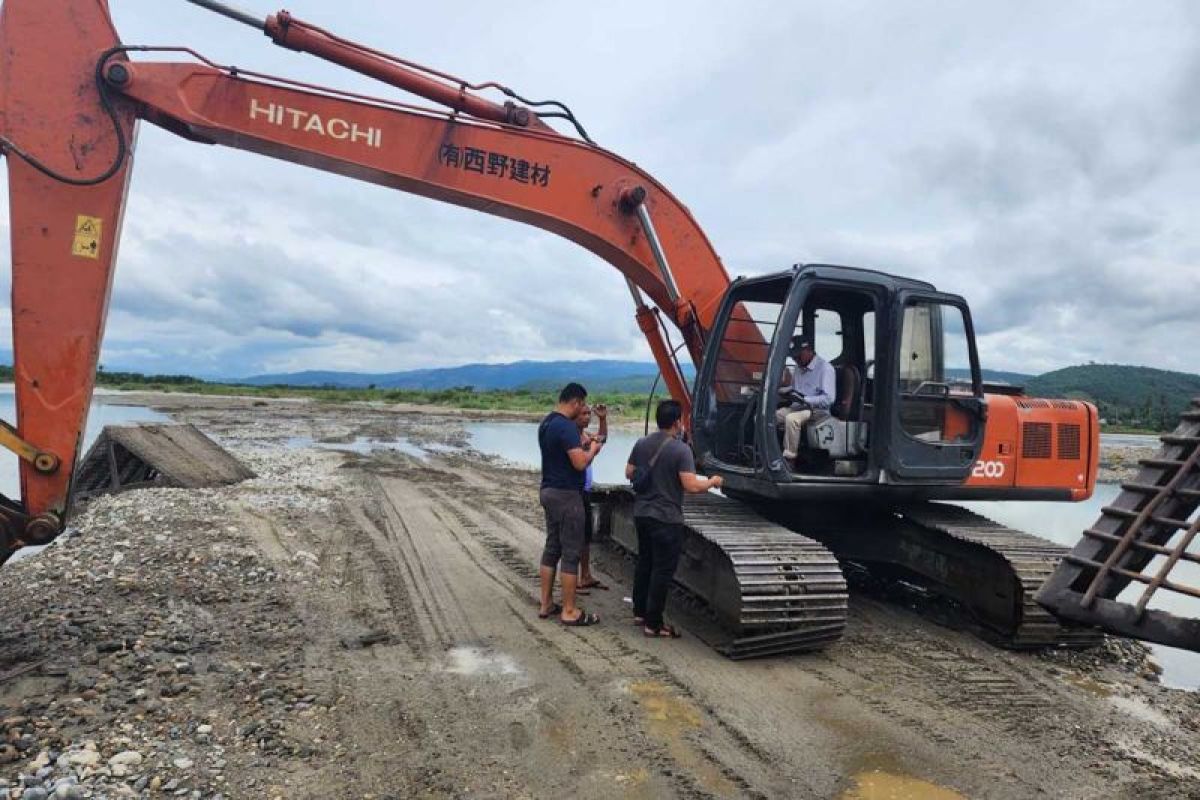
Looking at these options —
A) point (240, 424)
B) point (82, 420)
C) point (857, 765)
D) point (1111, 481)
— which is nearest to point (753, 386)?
point (857, 765)

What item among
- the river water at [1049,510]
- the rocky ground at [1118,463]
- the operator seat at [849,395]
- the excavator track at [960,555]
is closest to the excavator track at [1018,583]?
the excavator track at [960,555]

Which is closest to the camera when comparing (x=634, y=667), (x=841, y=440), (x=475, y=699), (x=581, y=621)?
(x=475, y=699)

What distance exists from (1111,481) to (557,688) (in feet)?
53.5

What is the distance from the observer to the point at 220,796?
3484 millimetres

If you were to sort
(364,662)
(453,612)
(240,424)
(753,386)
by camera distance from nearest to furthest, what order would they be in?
1. (364,662)
2. (453,612)
3. (753,386)
4. (240,424)

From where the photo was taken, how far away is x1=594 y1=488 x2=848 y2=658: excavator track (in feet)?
17.3

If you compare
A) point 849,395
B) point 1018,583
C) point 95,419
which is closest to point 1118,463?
point 849,395

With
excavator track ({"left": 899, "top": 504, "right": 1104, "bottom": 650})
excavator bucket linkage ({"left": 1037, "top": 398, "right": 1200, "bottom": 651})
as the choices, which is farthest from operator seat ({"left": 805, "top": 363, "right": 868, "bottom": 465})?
excavator bucket linkage ({"left": 1037, "top": 398, "right": 1200, "bottom": 651})

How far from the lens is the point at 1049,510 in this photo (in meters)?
13.4

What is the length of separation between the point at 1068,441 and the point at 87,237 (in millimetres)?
7300

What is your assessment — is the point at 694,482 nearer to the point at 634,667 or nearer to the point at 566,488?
the point at 566,488

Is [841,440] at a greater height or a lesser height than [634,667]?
greater

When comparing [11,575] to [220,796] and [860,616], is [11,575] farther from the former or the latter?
[860,616]

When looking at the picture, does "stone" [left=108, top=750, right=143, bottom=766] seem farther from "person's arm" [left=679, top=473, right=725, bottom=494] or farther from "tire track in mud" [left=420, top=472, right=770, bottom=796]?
"person's arm" [left=679, top=473, right=725, bottom=494]
